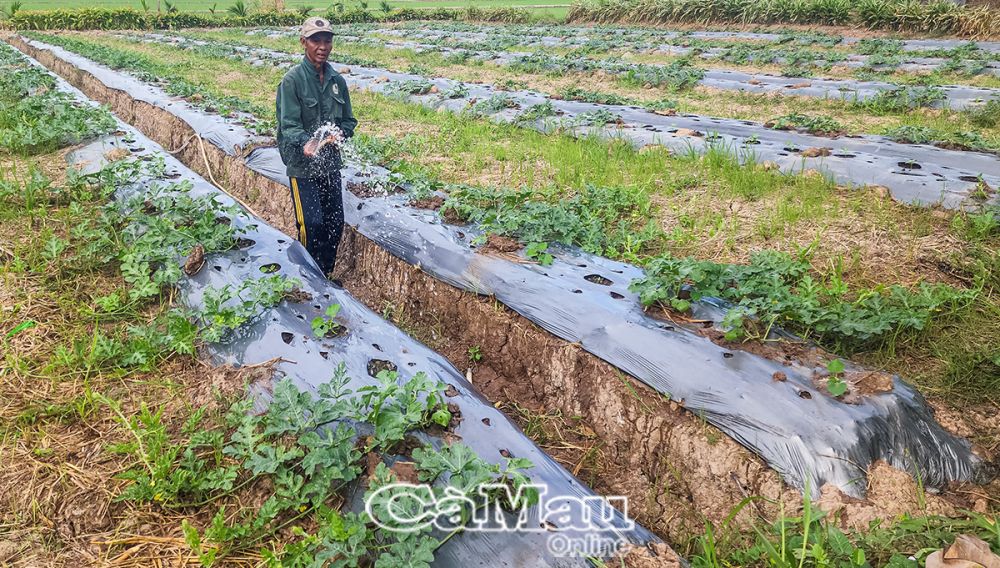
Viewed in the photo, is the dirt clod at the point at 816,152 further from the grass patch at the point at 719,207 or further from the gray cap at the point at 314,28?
the gray cap at the point at 314,28

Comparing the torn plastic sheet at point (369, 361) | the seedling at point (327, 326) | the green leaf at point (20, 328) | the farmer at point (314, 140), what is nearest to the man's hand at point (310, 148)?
the farmer at point (314, 140)

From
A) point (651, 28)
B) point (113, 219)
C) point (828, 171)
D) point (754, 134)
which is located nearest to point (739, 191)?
point (828, 171)

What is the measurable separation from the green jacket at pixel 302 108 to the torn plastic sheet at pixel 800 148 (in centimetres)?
332

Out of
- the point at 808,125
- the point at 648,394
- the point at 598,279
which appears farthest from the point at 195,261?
the point at 808,125

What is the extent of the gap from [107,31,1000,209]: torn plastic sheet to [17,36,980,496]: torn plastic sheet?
261 centimetres

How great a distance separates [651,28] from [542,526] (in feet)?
69.4

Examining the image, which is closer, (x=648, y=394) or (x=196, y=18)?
(x=648, y=394)

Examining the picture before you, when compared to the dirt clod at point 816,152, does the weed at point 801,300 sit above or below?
below

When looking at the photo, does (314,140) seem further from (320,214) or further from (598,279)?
(598,279)

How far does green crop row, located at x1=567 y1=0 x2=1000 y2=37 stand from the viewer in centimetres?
1315

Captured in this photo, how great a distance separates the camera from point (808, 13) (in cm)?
1650

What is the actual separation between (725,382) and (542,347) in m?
0.97

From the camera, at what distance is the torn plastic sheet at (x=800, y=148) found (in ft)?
13.9

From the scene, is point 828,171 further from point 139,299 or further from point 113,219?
point 113,219
